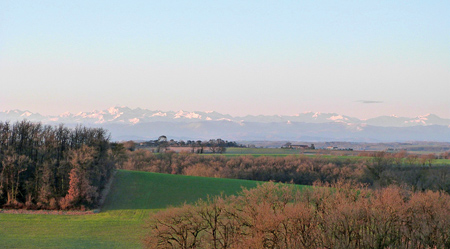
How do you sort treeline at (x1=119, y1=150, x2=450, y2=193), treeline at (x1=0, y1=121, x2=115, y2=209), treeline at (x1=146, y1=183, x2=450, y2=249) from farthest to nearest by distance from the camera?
treeline at (x1=119, y1=150, x2=450, y2=193), treeline at (x1=0, y1=121, x2=115, y2=209), treeline at (x1=146, y1=183, x2=450, y2=249)

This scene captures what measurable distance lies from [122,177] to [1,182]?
19027 millimetres

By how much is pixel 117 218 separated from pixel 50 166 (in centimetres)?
1507

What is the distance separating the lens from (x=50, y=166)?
66812 mm

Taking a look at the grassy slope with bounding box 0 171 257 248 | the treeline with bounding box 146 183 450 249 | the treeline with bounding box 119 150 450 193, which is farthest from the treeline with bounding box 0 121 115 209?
the treeline with bounding box 146 183 450 249

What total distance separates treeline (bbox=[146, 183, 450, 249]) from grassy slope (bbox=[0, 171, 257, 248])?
4.26m

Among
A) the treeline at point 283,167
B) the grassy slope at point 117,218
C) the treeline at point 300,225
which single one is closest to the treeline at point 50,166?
the grassy slope at point 117,218

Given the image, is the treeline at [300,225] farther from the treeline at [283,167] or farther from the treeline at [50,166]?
the treeline at [283,167]

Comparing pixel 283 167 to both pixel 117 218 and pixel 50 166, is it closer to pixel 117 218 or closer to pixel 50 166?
pixel 50 166

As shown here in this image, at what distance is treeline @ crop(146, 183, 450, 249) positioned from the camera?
37719 millimetres

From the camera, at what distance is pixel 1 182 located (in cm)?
6275

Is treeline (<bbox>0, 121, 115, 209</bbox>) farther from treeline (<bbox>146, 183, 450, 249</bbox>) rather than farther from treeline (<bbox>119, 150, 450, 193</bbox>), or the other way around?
treeline (<bbox>146, 183, 450, 249</bbox>)

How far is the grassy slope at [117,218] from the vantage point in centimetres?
4719

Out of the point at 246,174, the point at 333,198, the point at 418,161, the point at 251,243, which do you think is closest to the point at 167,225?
the point at 251,243

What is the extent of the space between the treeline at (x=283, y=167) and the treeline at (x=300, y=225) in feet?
146
